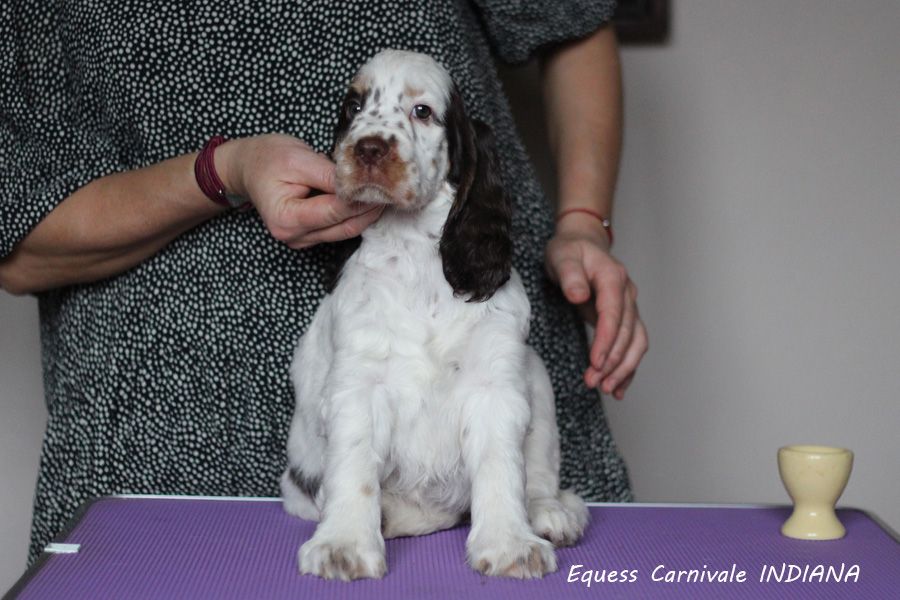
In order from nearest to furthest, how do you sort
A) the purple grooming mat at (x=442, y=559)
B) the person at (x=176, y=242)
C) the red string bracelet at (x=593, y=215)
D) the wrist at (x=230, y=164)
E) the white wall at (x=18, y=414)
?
the purple grooming mat at (x=442, y=559) → the wrist at (x=230, y=164) → the person at (x=176, y=242) → the red string bracelet at (x=593, y=215) → the white wall at (x=18, y=414)

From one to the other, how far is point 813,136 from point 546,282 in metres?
1.31

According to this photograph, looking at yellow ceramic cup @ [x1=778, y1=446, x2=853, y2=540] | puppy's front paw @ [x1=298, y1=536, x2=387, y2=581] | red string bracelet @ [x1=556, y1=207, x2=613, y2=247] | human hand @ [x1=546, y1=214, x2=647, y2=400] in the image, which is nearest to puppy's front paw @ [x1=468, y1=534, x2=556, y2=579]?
puppy's front paw @ [x1=298, y1=536, x2=387, y2=581]

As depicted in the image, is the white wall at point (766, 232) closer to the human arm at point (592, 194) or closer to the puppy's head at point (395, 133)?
the human arm at point (592, 194)

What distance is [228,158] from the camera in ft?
5.48

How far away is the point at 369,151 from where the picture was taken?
4.58 ft

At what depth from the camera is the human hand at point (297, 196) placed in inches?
59.8

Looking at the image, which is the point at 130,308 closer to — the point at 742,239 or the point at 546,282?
the point at 546,282

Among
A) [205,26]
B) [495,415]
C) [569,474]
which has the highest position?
[205,26]

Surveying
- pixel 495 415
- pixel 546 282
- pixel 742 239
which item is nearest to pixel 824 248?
pixel 742 239

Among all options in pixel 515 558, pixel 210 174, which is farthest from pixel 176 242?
pixel 515 558

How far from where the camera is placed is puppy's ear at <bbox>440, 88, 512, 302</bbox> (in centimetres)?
153

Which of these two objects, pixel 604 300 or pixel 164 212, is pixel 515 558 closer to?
pixel 604 300

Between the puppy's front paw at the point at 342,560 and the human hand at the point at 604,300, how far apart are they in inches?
26.0

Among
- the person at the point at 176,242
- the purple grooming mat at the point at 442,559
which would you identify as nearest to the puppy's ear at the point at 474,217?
the person at the point at 176,242
